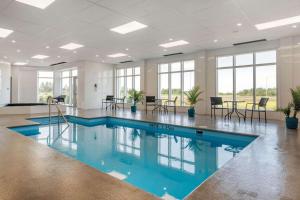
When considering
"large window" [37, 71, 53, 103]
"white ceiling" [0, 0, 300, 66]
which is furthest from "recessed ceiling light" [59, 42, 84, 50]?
"large window" [37, 71, 53, 103]

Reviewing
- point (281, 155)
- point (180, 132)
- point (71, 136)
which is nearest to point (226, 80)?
point (180, 132)

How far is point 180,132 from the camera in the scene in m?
6.00

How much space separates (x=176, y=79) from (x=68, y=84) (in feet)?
27.3

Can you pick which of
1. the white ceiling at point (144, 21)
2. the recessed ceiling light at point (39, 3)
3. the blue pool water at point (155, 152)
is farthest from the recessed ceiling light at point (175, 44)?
the recessed ceiling light at point (39, 3)

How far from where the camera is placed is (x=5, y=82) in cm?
1253

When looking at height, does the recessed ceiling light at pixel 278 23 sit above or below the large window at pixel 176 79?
above

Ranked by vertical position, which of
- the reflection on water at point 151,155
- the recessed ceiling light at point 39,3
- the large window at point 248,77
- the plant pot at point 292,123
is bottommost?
the reflection on water at point 151,155

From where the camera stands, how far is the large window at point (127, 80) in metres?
12.5

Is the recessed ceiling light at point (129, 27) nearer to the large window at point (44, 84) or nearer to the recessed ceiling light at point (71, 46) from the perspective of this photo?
the recessed ceiling light at point (71, 46)

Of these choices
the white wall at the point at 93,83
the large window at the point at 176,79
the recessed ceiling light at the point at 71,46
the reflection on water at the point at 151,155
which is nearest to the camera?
the reflection on water at the point at 151,155

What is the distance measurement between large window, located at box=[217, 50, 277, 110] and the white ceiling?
2.97 ft

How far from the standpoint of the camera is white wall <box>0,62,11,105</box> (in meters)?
12.2

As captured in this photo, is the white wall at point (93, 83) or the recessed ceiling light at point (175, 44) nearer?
the recessed ceiling light at point (175, 44)

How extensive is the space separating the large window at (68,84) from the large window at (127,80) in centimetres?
316
